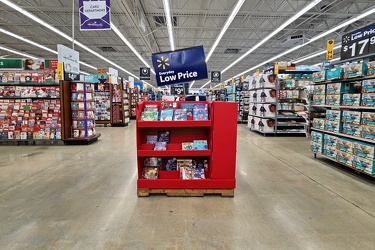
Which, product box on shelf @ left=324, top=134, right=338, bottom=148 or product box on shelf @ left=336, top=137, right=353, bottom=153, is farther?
product box on shelf @ left=324, top=134, right=338, bottom=148

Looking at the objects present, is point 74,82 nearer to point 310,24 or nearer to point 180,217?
point 180,217

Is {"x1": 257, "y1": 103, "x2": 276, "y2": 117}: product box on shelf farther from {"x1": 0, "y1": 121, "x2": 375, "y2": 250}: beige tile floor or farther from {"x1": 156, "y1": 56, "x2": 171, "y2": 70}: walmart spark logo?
{"x1": 156, "y1": 56, "x2": 171, "y2": 70}: walmart spark logo

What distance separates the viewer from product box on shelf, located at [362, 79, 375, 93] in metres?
3.80

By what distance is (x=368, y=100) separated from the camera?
389 centimetres

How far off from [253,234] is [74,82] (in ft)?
21.9

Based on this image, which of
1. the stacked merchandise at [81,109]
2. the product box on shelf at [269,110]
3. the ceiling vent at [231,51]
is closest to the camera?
the stacked merchandise at [81,109]

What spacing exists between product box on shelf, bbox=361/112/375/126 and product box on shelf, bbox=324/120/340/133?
57 cm

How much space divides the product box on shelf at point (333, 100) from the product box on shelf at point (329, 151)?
932 millimetres

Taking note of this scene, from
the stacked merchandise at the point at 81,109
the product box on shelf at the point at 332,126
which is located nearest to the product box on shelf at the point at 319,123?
the product box on shelf at the point at 332,126

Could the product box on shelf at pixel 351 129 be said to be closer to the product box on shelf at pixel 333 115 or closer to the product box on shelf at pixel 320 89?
the product box on shelf at pixel 333 115

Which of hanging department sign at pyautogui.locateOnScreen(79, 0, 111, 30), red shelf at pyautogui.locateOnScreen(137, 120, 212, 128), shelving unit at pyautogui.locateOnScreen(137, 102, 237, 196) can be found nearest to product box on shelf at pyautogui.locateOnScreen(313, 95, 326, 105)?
shelving unit at pyautogui.locateOnScreen(137, 102, 237, 196)

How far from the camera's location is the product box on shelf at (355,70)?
4010 millimetres

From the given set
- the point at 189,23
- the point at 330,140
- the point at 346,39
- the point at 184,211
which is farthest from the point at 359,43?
the point at 189,23

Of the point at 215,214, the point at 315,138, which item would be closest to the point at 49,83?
the point at 215,214
